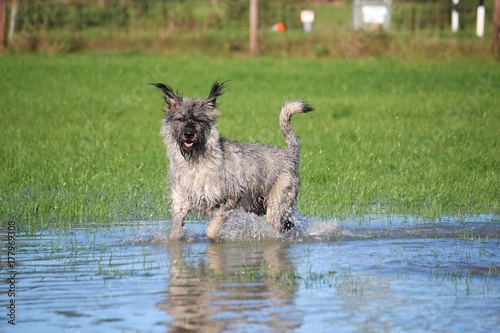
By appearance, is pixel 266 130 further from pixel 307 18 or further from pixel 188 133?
pixel 307 18

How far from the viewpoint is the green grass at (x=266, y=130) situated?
39.0 ft

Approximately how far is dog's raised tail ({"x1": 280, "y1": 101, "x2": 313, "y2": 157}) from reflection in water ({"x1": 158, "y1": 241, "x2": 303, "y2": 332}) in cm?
134

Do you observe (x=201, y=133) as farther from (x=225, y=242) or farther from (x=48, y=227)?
(x=48, y=227)

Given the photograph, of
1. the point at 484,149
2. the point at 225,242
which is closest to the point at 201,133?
the point at 225,242

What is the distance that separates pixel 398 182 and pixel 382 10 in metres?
22.9

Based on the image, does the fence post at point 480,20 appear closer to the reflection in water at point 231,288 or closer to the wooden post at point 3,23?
the wooden post at point 3,23

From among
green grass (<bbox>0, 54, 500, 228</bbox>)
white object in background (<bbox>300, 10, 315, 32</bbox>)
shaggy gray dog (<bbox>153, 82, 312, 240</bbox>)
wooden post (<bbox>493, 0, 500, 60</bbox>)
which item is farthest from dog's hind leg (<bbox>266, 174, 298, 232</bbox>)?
white object in background (<bbox>300, 10, 315, 32</bbox>)

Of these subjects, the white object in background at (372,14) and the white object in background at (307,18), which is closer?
the white object in background at (372,14)

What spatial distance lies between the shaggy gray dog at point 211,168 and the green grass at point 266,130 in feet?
3.38

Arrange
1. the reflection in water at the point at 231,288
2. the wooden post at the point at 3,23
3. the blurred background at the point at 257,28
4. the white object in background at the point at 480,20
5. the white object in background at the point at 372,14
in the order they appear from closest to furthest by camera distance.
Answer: the reflection in water at the point at 231,288 < the wooden post at the point at 3,23 < the blurred background at the point at 257,28 < the white object in background at the point at 480,20 < the white object in background at the point at 372,14

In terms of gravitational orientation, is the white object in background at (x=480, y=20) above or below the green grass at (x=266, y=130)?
above

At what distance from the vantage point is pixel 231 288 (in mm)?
7555

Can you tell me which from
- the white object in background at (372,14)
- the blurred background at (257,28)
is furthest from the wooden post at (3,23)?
the white object in background at (372,14)

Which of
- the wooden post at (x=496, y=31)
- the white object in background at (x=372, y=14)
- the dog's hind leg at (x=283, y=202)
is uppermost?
the white object in background at (x=372, y=14)
